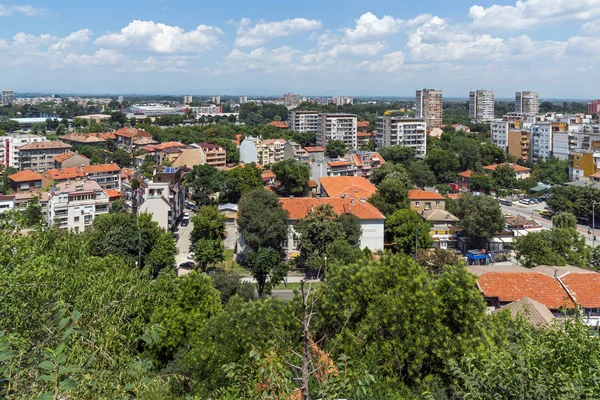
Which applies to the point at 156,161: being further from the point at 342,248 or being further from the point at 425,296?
the point at 425,296

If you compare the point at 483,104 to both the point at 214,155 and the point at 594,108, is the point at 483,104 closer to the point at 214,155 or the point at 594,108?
the point at 594,108

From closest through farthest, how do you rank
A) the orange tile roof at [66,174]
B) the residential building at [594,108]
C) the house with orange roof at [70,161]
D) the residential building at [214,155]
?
1. the orange tile roof at [66,174]
2. the house with orange roof at [70,161]
3. the residential building at [214,155]
4. the residential building at [594,108]

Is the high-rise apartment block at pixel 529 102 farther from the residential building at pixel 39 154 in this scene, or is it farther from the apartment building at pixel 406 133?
the residential building at pixel 39 154

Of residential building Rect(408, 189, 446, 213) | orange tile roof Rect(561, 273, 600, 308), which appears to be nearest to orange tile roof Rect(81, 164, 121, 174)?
residential building Rect(408, 189, 446, 213)

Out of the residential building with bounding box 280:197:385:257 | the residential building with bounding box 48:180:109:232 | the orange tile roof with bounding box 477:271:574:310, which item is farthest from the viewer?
the residential building with bounding box 48:180:109:232

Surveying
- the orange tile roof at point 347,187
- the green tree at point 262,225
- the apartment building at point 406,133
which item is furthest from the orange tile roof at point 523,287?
the apartment building at point 406,133

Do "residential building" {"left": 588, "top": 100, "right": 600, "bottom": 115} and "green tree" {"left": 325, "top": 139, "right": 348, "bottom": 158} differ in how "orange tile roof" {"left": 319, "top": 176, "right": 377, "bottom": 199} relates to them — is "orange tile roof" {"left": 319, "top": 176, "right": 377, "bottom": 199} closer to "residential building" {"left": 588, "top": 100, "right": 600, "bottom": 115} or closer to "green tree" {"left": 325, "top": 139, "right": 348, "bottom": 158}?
"green tree" {"left": 325, "top": 139, "right": 348, "bottom": 158}
